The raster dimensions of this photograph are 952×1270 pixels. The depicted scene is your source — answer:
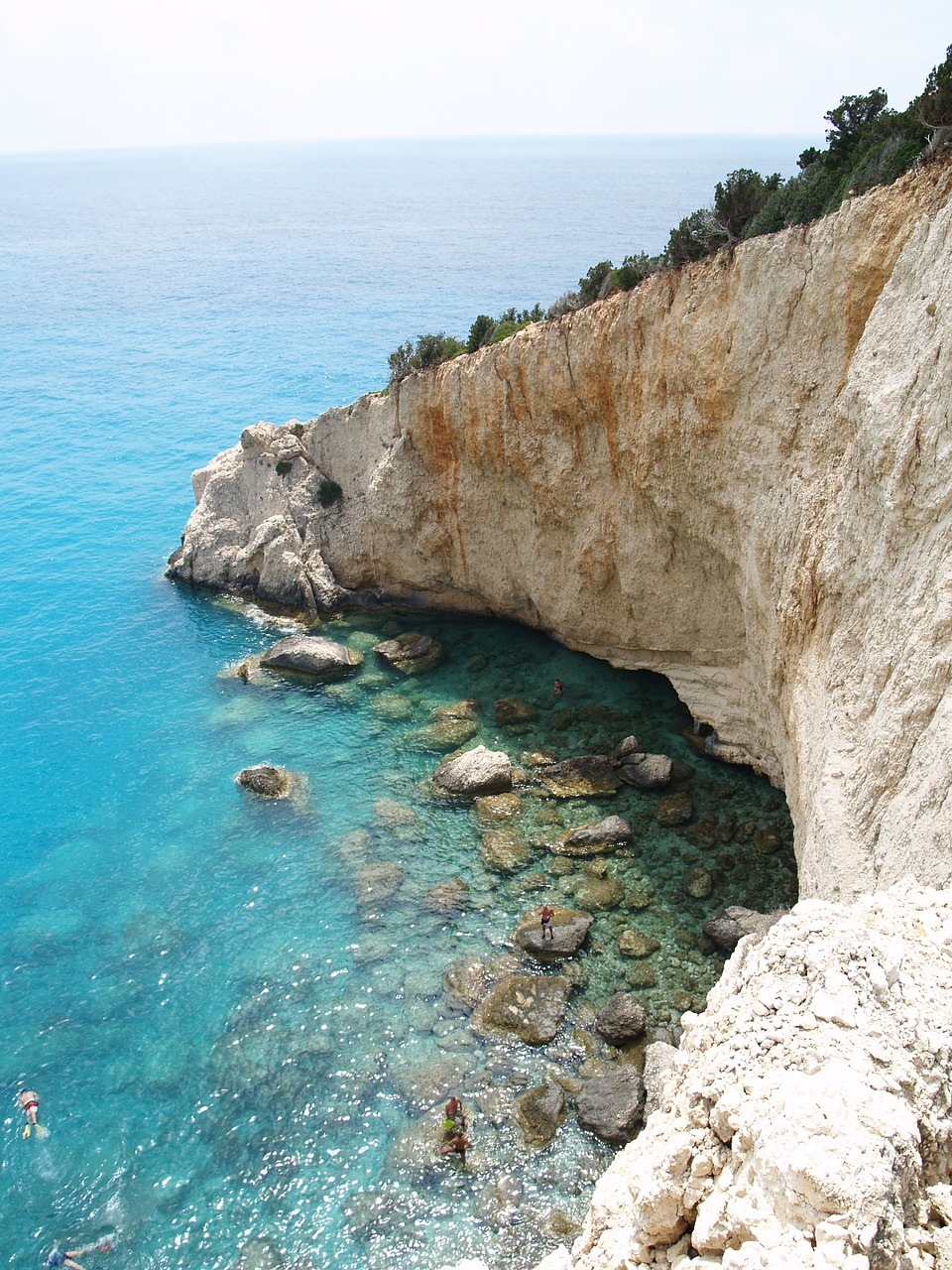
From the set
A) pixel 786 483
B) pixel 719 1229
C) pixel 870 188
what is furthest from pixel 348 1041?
pixel 870 188

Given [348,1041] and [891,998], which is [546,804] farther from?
[891,998]

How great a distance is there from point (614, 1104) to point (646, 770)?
1075 centimetres

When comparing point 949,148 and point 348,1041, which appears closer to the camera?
point 949,148

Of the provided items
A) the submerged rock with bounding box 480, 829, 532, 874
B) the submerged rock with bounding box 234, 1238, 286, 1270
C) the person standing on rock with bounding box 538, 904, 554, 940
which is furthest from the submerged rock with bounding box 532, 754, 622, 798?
the submerged rock with bounding box 234, 1238, 286, 1270

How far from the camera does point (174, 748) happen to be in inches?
1174

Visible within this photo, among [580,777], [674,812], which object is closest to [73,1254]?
[580,777]

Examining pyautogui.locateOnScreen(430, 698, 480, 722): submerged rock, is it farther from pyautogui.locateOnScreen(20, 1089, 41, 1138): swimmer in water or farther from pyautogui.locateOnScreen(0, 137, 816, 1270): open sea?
pyautogui.locateOnScreen(20, 1089, 41, 1138): swimmer in water

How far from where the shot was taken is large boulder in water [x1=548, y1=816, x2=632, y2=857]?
23.9 meters

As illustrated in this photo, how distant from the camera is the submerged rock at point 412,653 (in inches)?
1298

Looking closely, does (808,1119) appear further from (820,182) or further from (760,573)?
(820,182)

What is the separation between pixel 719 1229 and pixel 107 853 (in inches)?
889

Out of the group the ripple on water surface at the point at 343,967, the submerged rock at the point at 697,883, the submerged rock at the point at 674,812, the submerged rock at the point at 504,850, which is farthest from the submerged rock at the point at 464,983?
the submerged rock at the point at 674,812

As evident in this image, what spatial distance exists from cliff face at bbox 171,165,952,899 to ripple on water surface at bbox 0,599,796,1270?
4.10 metres

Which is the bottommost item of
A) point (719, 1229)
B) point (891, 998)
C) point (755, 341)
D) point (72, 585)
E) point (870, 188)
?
point (72, 585)
